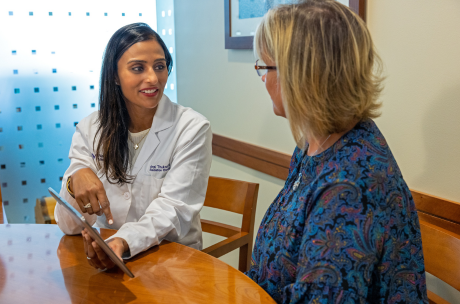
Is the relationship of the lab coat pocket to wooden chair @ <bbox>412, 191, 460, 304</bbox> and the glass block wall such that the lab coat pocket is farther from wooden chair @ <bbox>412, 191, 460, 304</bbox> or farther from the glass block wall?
the glass block wall

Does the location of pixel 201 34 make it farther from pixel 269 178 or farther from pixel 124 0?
pixel 269 178

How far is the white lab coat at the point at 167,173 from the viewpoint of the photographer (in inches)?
59.9

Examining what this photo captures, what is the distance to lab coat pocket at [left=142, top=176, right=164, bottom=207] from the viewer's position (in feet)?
5.40

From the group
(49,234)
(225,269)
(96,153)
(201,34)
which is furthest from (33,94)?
(225,269)

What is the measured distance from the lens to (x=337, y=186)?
0.94 metres

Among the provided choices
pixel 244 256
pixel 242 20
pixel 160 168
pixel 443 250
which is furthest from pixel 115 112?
pixel 443 250

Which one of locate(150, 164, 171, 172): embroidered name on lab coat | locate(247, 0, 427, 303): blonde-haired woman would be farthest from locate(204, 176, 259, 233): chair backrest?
locate(247, 0, 427, 303): blonde-haired woman

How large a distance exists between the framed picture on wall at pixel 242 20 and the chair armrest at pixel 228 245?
1.10m

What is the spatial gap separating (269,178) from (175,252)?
117cm

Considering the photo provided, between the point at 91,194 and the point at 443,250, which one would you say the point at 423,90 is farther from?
the point at 91,194

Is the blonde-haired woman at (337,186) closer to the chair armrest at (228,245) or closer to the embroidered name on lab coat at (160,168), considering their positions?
the chair armrest at (228,245)

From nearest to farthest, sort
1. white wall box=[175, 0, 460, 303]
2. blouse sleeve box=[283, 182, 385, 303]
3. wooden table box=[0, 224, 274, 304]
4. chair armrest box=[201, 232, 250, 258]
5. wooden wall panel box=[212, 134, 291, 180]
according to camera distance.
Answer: blouse sleeve box=[283, 182, 385, 303], wooden table box=[0, 224, 274, 304], white wall box=[175, 0, 460, 303], chair armrest box=[201, 232, 250, 258], wooden wall panel box=[212, 134, 291, 180]

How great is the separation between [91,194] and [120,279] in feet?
1.41

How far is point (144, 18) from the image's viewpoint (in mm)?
3141
